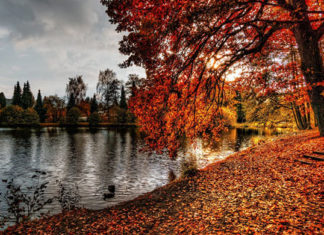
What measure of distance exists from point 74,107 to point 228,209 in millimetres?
73280

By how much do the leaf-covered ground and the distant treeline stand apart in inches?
2431

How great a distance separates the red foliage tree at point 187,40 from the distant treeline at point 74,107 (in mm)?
61183

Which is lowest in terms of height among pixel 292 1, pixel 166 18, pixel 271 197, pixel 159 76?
pixel 271 197

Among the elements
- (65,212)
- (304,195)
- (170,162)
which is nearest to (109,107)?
(170,162)

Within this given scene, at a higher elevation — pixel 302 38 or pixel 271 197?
pixel 302 38

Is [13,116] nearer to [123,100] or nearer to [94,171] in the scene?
[123,100]

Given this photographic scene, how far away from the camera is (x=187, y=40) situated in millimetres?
7141

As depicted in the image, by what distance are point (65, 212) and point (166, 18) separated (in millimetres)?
8893

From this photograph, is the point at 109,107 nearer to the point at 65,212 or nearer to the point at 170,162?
the point at 170,162

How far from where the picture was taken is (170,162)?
1875 centimetres

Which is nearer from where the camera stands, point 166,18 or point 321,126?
point 166,18

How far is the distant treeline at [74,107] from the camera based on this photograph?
223 ft

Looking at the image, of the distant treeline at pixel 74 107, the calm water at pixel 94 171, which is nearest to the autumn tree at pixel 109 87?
the distant treeline at pixel 74 107

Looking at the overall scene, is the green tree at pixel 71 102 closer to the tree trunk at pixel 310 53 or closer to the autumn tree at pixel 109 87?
the autumn tree at pixel 109 87
